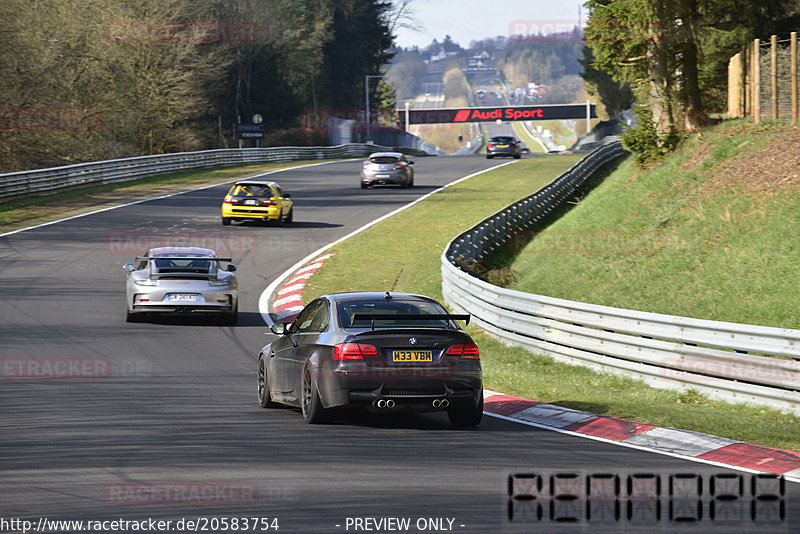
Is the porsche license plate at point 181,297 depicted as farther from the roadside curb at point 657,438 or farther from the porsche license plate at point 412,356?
the porsche license plate at point 412,356

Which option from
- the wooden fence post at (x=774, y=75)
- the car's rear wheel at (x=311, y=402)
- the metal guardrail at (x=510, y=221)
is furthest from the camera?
the wooden fence post at (x=774, y=75)

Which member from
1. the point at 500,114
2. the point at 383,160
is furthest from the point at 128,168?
the point at 500,114

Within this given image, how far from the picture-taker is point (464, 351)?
34.9 ft

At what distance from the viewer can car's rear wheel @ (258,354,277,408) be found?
1195cm

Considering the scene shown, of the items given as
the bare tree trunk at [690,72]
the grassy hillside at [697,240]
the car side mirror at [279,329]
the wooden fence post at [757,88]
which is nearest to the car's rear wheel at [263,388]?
the car side mirror at [279,329]

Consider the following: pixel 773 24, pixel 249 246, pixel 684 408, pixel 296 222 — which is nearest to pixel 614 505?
pixel 684 408

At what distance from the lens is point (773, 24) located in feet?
138

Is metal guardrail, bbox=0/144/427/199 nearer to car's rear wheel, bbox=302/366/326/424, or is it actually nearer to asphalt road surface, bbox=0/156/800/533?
asphalt road surface, bbox=0/156/800/533

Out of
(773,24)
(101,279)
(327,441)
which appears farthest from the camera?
(773,24)

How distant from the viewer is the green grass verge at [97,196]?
3562 centimetres

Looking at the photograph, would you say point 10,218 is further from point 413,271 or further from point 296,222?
point 413,271

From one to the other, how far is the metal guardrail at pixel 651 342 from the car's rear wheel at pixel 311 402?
4638 millimetres

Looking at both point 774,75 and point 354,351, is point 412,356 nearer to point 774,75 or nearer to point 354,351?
point 354,351

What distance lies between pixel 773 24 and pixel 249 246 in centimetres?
2403
